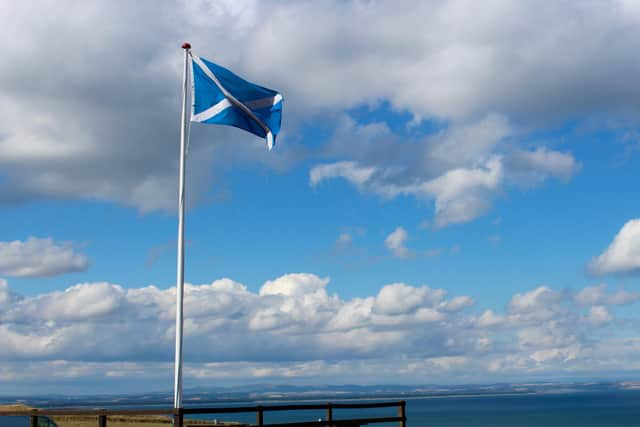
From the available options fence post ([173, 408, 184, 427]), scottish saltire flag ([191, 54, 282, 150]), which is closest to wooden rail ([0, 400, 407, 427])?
fence post ([173, 408, 184, 427])

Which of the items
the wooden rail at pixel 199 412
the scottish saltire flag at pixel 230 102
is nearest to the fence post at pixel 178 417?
the wooden rail at pixel 199 412

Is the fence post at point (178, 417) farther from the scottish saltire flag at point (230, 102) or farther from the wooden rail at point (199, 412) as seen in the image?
the scottish saltire flag at point (230, 102)

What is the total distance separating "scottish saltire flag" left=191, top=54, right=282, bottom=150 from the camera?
64.3ft

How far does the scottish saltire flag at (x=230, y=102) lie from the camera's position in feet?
64.3

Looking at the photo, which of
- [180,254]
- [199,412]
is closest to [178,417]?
[199,412]

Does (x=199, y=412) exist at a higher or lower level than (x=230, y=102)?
lower

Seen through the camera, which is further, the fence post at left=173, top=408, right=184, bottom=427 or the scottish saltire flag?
the scottish saltire flag

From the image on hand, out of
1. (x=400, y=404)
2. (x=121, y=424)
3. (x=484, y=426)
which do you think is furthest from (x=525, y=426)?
(x=400, y=404)

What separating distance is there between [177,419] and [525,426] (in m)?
162

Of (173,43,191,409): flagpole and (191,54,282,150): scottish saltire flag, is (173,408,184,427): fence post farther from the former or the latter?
(191,54,282,150): scottish saltire flag

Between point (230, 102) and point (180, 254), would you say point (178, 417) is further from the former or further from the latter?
point (230, 102)

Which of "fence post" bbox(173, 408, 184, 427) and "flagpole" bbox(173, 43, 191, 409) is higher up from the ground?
"flagpole" bbox(173, 43, 191, 409)

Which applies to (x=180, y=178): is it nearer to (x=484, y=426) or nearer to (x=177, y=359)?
(x=177, y=359)

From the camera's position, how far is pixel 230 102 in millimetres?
19688
